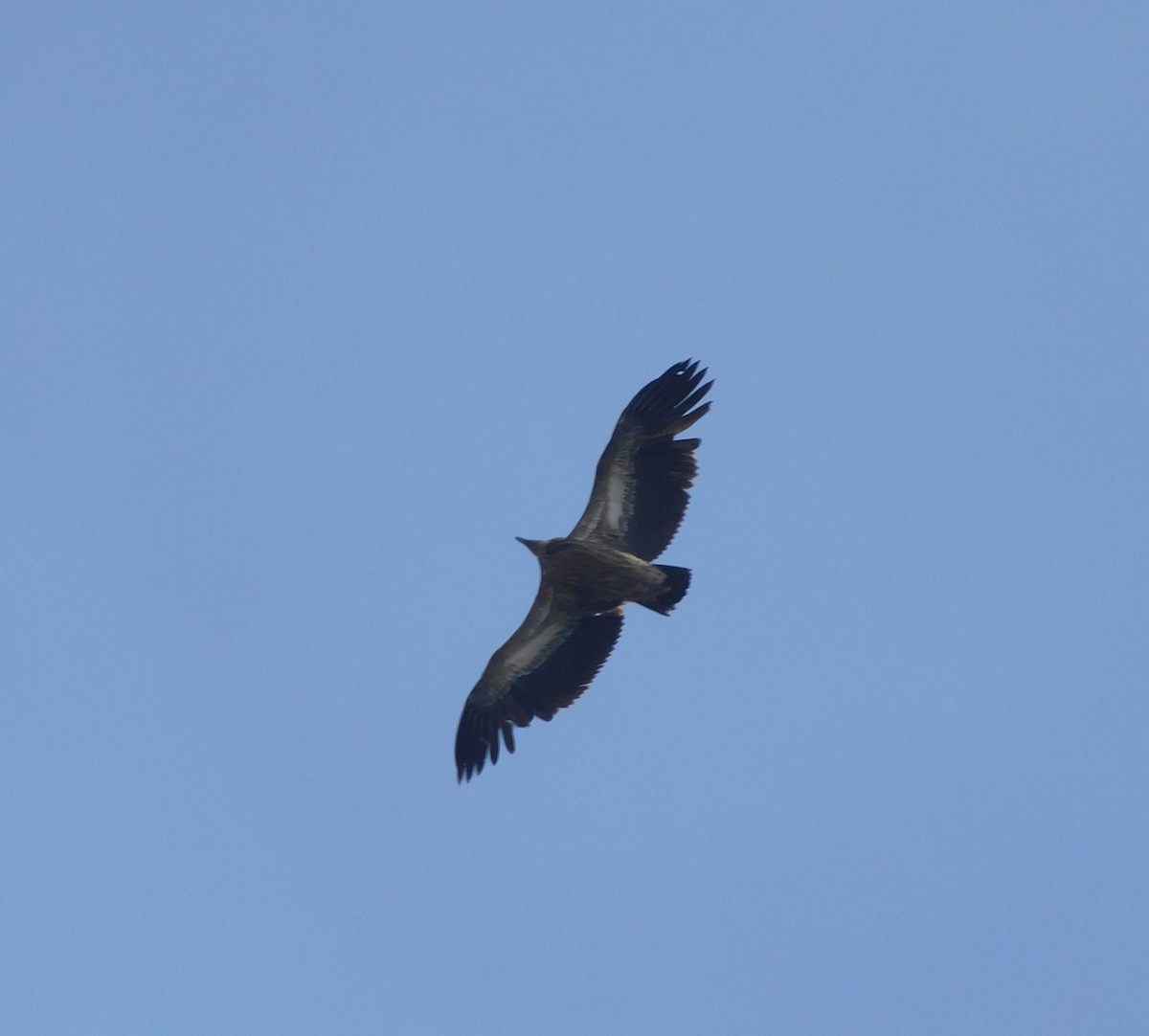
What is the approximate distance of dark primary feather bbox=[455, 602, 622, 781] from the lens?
19.9m

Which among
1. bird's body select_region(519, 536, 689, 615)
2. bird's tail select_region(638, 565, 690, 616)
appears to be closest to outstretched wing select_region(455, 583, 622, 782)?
bird's body select_region(519, 536, 689, 615)

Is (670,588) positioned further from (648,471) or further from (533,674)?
(533,674)

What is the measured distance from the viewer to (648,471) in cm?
1944

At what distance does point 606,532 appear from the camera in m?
19.5

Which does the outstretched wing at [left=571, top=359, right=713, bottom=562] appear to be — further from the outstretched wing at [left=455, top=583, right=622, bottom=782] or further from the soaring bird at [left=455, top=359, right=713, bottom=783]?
the outstretched wing at [left=455, top=583, right=622, bottom=782]

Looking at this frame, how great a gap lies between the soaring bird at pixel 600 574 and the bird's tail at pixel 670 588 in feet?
0.04

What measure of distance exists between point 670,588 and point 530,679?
2.48 metres

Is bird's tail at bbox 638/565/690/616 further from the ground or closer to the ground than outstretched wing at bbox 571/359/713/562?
closer to the ground

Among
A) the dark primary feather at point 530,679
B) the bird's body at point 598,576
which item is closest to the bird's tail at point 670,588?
the bird's body at point 598,576

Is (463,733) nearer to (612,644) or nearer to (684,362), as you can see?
(612,644)

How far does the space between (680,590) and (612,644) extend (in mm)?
1529

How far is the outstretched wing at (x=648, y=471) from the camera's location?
63.4 ft

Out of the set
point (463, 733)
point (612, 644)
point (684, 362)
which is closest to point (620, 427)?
point (684, 362)

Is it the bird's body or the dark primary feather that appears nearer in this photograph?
the bird's body
